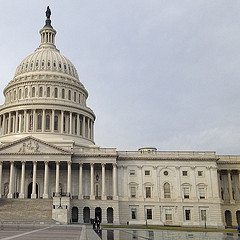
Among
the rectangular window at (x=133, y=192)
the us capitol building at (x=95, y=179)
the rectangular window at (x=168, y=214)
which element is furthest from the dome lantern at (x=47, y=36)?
Answer: the rectangular window at (x=168, y=214)

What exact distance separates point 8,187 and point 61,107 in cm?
2538

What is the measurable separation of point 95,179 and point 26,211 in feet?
65.9

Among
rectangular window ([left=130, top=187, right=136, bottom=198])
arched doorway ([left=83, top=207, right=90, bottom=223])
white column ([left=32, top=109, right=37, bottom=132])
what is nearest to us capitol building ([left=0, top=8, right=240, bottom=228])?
arched doorway ([left=83, top=207, right=90, bottom=223])

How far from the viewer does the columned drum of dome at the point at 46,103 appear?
91.4m

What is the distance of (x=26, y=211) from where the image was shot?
64750 millimetres

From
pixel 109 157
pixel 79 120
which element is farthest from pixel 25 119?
pixel 109 157

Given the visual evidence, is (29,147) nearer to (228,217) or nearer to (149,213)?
(149,213)

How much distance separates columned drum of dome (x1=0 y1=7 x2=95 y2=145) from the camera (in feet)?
300

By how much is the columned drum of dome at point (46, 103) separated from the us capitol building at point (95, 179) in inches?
11.0

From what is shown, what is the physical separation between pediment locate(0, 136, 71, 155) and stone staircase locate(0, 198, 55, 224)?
10.9 m

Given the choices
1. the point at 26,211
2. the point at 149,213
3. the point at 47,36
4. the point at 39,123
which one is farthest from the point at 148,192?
the point at 47,36

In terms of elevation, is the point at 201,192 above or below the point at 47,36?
below

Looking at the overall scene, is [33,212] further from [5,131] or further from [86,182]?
[5,131]

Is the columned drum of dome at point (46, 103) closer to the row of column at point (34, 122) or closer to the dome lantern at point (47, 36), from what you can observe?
the row of column at point (34, 122)
